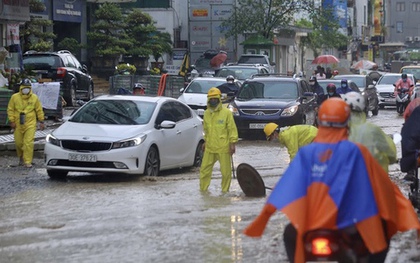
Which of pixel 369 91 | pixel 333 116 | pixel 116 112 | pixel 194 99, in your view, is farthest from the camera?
pixel 369 91

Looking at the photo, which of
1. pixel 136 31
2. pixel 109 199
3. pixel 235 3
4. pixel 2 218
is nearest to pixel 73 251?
pixel 2 218

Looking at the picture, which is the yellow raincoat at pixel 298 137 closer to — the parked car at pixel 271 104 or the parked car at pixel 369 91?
the parked car at pixel 271 104

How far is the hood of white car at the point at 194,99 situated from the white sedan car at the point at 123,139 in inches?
380

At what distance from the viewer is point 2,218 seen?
487 inches

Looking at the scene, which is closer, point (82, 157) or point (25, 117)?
point (82, 157)

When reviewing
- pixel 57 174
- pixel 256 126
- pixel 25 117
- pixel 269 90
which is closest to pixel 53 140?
pixel 57 174

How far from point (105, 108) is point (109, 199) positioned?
3294 millimetres

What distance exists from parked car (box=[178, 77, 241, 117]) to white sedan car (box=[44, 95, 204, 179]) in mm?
9541

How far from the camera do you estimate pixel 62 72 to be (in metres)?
29.4

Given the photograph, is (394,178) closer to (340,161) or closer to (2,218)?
(2,218)

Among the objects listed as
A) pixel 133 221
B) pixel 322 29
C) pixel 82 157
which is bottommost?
pixel 133 221

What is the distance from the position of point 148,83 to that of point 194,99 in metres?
3.28

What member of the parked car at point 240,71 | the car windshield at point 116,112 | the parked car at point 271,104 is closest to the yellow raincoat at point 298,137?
the car windshield at point 116,112

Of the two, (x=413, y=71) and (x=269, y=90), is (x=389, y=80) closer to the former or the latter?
(x=413, y=71)
